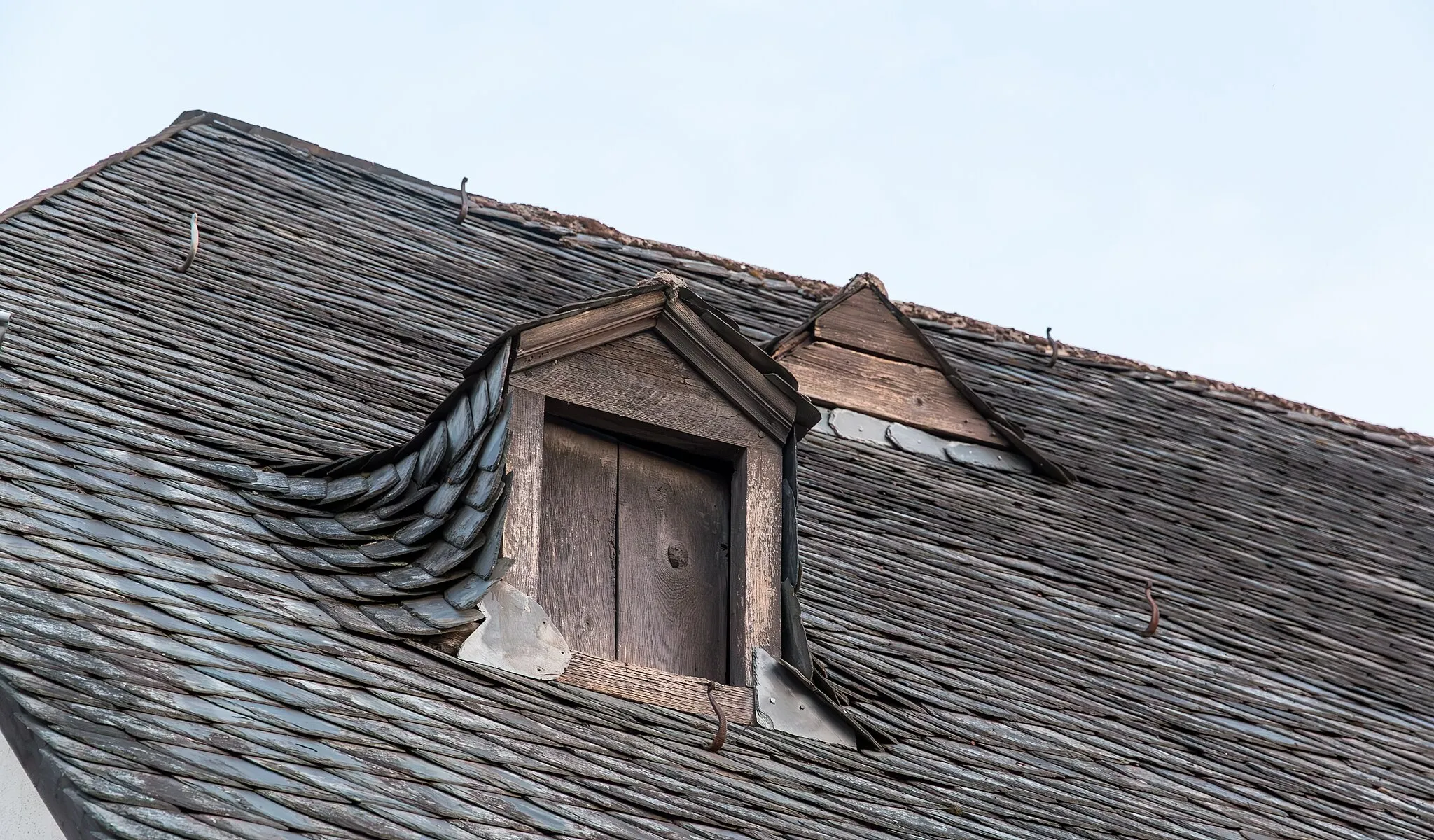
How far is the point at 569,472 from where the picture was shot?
5.80 metres

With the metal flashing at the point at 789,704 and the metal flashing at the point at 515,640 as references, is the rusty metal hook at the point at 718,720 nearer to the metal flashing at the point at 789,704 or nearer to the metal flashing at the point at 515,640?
the metal flashing at the point at 789,704

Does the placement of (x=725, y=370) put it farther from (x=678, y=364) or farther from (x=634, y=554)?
(x=634, y=554)

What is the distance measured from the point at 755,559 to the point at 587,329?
850 mm

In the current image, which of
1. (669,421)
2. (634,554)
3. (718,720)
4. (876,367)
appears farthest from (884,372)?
(718,720)

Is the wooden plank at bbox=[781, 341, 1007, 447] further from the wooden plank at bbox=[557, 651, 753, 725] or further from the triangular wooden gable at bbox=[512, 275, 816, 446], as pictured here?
the wooden plank at bbox=[557, 651, 753, 725]

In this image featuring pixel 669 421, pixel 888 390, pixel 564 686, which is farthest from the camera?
pixel 888 390

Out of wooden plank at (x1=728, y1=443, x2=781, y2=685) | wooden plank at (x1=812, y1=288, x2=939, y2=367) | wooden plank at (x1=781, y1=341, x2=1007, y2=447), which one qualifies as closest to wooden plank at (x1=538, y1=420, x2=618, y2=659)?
wooden plank at (x1=728, y1=443, x2=781, y2=685)

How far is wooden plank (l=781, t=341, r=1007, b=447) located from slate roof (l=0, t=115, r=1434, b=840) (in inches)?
10.6

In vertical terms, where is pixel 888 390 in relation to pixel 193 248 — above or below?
below

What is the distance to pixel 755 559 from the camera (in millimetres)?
5758

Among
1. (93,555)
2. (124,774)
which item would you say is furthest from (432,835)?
(93,555)

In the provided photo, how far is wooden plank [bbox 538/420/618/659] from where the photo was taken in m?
5.52

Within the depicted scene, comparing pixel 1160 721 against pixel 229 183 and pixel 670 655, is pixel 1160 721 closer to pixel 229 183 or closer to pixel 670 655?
pixel 670 655

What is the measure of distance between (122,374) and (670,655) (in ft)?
6.63
